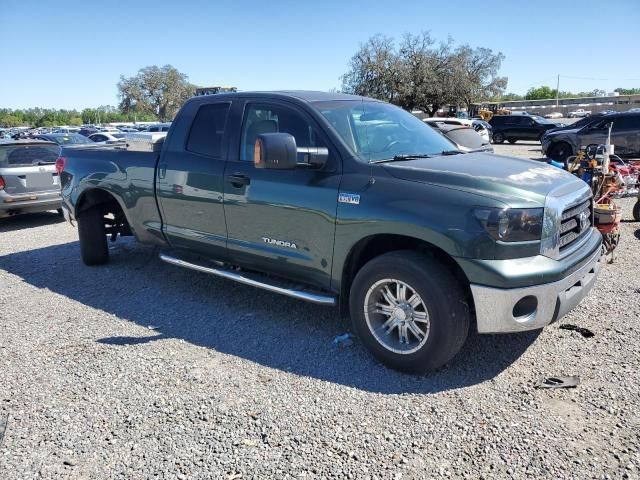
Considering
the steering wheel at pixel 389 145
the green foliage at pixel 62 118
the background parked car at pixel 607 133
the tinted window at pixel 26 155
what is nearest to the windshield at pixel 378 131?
the steering wheel at pixel 389 145

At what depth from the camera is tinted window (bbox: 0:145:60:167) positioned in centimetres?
885

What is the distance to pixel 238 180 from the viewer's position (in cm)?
439

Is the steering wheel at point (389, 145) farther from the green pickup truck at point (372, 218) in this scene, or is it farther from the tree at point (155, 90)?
the tree at point (155, 90)

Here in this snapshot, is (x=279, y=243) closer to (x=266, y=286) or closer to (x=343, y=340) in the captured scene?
(x=266, y=286)

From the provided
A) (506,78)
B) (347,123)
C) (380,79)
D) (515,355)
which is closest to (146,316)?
(347,123)

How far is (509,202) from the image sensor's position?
10.5 feet

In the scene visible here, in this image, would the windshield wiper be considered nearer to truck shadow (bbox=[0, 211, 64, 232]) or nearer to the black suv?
truck shadow (bbox=[0, 211, 64, 232])

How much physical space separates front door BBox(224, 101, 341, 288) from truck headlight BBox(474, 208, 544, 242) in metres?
1.10

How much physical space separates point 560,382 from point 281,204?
7.65 feet

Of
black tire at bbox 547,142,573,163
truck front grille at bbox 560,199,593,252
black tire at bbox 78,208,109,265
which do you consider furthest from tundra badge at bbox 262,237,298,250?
black tire at bbox 547,142,573,163

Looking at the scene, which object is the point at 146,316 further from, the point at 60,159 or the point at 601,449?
the point at 601,449

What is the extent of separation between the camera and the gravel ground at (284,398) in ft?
9.00

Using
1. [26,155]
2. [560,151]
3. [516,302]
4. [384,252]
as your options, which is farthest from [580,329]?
[560,151]

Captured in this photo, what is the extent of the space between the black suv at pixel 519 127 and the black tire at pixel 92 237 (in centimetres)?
2693
